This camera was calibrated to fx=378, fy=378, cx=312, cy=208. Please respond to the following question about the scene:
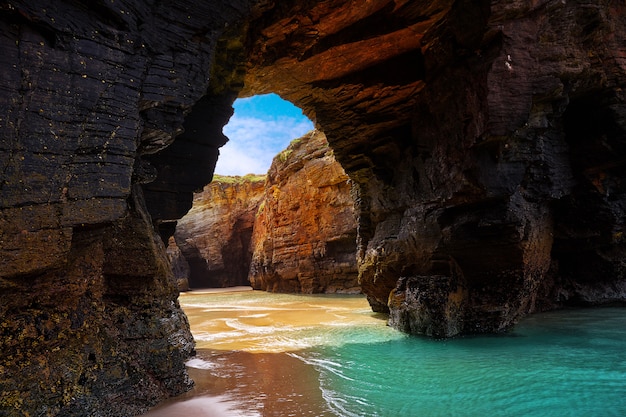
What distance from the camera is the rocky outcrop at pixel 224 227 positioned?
38219 millimetres

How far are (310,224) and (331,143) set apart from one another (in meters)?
15.0

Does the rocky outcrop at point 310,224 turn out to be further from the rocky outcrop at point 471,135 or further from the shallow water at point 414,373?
the shallow water at point 414,373

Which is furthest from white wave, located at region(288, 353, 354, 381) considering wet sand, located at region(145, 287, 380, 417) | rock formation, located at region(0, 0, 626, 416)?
rock formation, located at region(0, 0, 626, 416)

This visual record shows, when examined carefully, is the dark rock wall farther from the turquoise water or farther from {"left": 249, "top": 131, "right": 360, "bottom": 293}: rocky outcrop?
{"left": 249, "top": 131, "right": 360, "bottom": 293}: rocky outcrop

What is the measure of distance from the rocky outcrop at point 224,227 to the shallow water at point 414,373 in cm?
2912

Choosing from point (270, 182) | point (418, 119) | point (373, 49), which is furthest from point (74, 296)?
point (270, 182)

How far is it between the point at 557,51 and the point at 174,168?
8.10 metres

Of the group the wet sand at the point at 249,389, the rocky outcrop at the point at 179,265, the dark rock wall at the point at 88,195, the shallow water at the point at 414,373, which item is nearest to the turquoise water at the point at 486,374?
the shallow water at the point at 414,373

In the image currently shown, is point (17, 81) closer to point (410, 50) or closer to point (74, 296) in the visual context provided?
point (74, 296)

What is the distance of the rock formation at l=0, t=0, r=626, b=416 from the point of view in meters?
3.86

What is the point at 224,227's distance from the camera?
1499 inches

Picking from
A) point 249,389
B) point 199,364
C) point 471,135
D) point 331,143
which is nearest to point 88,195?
point 249,389

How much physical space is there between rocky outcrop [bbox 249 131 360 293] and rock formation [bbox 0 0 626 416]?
12348 mm

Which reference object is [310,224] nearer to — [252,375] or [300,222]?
[300,222]
